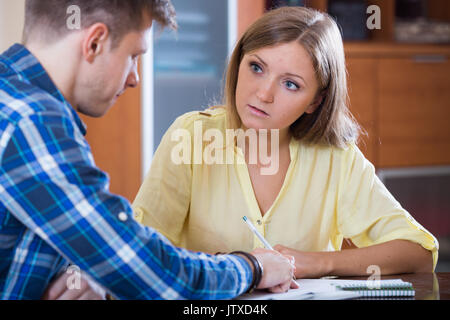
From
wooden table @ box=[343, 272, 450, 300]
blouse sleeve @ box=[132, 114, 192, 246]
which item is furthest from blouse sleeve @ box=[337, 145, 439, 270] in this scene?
blouse sleeve @ box=[132, 114, 192, 246]

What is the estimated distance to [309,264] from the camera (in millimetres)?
1142

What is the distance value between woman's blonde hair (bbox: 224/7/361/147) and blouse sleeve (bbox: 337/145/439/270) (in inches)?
3.0

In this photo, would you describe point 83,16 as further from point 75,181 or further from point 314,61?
point 314,61

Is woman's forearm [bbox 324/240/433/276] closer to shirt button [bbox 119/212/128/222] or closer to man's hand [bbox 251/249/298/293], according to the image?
man's hand [bbox 251/249/298/293]

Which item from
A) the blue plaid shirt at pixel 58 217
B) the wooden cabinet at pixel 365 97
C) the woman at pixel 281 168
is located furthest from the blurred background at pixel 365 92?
the blue plaid shirt at pixel 58 217

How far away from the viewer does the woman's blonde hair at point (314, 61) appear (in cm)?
129

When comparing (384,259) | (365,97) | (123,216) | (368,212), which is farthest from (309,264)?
(365,97)

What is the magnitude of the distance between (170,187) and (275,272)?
0.49 meters

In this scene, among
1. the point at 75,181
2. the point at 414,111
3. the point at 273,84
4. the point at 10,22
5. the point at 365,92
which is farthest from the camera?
the point at 414,111

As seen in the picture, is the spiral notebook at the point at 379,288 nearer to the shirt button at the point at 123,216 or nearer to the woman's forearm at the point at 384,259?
the woman's forearm at the point at 384,259

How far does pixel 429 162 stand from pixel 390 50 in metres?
0.69

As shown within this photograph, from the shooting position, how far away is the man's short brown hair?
84 cm

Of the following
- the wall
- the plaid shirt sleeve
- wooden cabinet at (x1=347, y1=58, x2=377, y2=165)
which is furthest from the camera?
wooden cabinet at (x1=347, y1=58, x2=377, y2=165)
